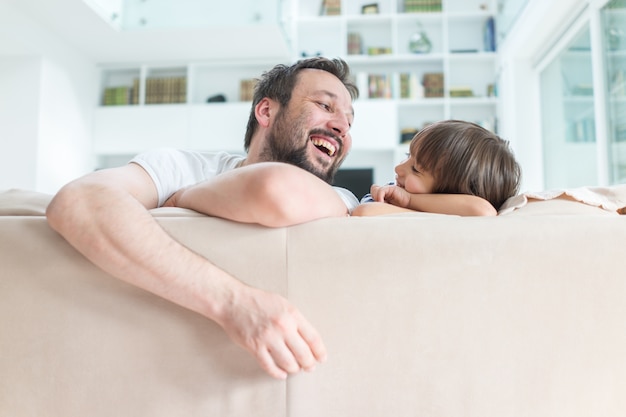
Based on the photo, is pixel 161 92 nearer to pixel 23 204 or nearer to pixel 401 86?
pixel 401 86

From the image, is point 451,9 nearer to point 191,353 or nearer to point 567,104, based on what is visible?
point 567,104

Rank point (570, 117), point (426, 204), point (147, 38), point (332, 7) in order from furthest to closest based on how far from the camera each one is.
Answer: point (332, 7) < point (147, 38) < point (570, 117) < point (426, 204)

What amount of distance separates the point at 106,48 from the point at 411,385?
202 inches

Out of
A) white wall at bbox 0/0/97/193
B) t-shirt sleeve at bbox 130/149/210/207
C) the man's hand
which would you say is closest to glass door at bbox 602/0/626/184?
t-shirt sleeve at bbox 130/149/210/207

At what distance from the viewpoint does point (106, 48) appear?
17.2 feet

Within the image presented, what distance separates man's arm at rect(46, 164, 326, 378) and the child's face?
559mm

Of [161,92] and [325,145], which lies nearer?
[325,145]

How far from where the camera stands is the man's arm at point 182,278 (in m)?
0.80

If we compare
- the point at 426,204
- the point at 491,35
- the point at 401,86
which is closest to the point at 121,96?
the point at 401,86

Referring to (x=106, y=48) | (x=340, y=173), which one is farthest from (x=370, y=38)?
(x=106, y=48)

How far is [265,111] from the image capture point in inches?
74.5

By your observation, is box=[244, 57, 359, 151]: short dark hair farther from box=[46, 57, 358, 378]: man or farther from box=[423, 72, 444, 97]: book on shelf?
box=[423, 72, 444, 97]: book on shelf

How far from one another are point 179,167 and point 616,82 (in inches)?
116

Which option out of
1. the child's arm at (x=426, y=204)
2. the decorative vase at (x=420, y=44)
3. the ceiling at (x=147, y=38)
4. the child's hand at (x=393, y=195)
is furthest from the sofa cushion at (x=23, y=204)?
the decorative vase at (x=420, y=44)
